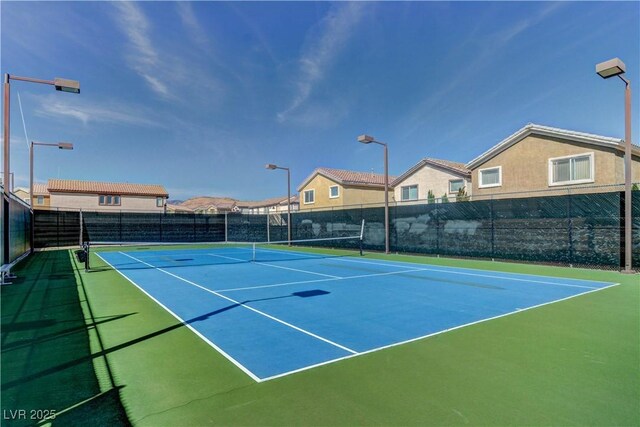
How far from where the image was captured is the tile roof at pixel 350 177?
32.0 m

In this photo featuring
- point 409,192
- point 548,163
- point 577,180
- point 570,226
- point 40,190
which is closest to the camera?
point 570,226

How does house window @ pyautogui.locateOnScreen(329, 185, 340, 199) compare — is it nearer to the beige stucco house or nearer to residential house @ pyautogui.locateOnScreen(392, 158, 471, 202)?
residential house @ pyautogui.locateOnScreen(392, 158, 471, 202)

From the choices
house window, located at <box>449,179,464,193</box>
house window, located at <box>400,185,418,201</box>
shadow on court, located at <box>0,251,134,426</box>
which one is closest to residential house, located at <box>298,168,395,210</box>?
house window, located at <box>400,185,418,201</box>

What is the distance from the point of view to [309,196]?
120 feet

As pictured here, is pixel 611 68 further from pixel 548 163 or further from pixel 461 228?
pixel 548 163

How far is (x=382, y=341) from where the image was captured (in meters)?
4.82

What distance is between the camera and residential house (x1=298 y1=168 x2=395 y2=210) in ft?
104

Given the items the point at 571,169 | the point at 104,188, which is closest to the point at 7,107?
the point at 571,169

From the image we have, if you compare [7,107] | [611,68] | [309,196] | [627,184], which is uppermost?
[611,68]

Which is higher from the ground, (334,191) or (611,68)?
(611,68)

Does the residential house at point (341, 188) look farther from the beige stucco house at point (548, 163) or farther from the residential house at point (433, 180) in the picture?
the beige stucco house at point (548, 163)

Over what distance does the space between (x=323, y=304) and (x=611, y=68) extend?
9.79 meters

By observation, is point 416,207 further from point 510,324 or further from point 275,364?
point 275,364

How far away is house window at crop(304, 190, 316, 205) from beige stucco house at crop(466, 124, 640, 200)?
55.5 feet
